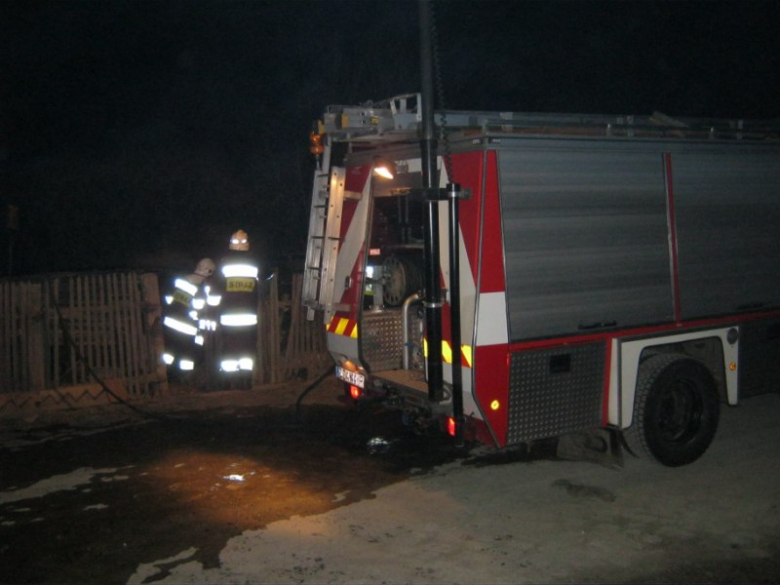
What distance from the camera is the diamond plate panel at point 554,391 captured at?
19.0 ft

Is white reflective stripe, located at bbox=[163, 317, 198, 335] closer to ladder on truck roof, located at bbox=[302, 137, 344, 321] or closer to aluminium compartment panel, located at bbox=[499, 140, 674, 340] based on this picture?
ladder on truck roof, located at bbox=[302, 137, 344, 321]

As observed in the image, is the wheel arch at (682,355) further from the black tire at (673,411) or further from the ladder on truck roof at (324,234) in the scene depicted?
the ladder on truck roof at (324,234)

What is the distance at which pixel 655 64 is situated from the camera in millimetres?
34562

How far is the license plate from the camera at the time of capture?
23.0 feet

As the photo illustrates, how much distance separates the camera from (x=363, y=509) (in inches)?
228

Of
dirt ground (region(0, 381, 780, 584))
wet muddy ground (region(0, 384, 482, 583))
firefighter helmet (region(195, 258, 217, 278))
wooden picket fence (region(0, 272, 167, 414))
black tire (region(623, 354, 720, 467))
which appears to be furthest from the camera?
firefighter helmet (region(195, 258, 217, 278))

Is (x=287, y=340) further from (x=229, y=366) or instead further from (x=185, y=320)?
(x=185, y=320)

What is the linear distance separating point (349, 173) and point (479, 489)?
2.96m

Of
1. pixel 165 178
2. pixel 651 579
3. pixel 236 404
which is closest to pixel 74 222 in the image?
pixel 165 178

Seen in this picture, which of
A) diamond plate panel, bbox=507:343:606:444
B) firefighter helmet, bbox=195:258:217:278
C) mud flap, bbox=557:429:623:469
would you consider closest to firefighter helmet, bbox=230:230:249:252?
firefighter helmet, bbox=195:258:217:278

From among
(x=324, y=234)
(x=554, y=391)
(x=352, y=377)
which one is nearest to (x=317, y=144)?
(x=324, y=234)

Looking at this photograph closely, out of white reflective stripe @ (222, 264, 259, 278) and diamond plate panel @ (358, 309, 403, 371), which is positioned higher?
white reflective stripe @ (222, 264, 259, 278)

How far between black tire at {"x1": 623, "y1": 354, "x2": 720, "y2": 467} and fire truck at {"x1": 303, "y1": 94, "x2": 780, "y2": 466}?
2cm

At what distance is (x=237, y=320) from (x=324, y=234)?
9.40ft
